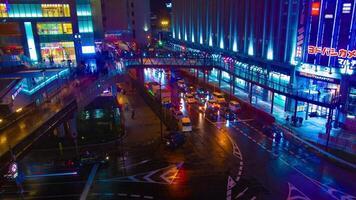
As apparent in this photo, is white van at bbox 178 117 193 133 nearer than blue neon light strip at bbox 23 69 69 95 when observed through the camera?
No

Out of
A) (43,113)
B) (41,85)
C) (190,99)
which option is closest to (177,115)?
(190,99)

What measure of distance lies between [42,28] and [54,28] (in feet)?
8.98

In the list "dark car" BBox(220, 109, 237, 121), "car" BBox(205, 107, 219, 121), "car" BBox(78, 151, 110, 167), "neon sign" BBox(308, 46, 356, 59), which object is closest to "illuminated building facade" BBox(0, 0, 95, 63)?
"car" BBox(205, 107, 219, 121)

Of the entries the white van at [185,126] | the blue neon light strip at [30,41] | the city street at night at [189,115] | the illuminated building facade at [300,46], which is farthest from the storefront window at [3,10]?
the illuminated building facade at [300,46]

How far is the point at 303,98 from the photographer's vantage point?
47.5 metres

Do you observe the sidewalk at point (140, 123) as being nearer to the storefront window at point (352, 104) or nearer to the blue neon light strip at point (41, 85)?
the blue neon light strip at point (41, 85)

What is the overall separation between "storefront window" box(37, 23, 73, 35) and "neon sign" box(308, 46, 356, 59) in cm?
5667

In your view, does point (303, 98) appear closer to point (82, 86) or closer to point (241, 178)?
point (241, 178)

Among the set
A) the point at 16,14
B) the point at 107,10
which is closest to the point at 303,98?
the point at 16,14

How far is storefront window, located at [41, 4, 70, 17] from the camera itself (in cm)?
7225

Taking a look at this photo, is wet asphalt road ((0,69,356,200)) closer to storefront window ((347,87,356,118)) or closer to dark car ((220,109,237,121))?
dark car ((220,109,237,121))

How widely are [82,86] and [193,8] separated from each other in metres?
75.9

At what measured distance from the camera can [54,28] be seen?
74.3 metres

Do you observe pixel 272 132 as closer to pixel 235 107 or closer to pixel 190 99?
pixel 235 107
